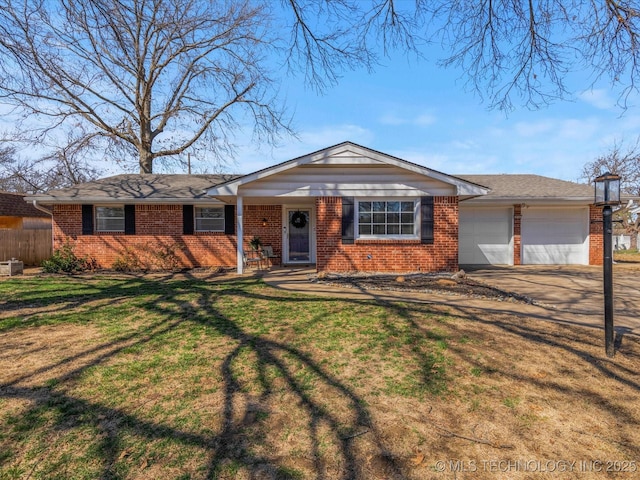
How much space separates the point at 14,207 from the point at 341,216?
19.4m

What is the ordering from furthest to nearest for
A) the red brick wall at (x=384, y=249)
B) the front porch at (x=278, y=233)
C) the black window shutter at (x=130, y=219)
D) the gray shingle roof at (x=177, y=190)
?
the front porch at (x=278, y=233) → the black window shutter at (x=130, y=219) → the gray shingle roof at (x=177, y=190) → the red brick wall at (x=384, y=249)

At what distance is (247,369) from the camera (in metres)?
3.77

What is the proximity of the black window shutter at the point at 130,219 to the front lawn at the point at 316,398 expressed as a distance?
7398mm

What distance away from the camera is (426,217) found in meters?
10.3

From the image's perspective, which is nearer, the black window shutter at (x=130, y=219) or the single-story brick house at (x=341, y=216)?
the single-story brick house at (x=341, y=216)

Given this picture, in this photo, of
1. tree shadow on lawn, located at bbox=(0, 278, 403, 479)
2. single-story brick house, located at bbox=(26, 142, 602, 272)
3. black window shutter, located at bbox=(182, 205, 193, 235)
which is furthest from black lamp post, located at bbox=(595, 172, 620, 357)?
black window shutter, located at bbox=(182, 205, 193, 235)

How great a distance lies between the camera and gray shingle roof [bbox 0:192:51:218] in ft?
60.3

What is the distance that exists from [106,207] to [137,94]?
980 centimetres

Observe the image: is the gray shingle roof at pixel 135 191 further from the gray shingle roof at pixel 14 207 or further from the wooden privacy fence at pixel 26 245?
the gray shingle roof at pixel 14 207

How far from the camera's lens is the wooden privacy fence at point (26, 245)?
47.5 feet

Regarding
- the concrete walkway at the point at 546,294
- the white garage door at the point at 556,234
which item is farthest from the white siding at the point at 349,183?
the white garage door at the point at 556,234

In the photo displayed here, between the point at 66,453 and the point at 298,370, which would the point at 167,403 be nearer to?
the point at 66,453

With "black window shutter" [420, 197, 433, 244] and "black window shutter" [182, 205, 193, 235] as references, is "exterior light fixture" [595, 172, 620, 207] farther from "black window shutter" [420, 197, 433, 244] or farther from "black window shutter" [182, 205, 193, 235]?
"black window shutter" [182, 205, 193, 235]

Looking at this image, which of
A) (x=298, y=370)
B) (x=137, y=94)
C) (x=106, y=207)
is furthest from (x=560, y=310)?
(x=137, y=94)
